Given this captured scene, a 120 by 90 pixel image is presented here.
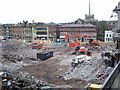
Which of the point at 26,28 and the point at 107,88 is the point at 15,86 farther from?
→ the point at 26,28

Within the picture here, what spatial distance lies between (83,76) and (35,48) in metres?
34.0

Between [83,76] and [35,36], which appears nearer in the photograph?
[83,76]

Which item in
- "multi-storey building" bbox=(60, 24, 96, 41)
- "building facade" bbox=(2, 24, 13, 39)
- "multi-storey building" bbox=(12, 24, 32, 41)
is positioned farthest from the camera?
"building facade" bbox=(2, 24, 13, 39)

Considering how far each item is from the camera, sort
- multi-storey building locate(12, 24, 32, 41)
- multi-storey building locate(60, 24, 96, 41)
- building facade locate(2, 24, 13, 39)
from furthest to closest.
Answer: building facade locate(2, 24, 13, 39) → multi-storey building locate(12, 24, 32, 41) → multi-storey building locate(60, 24, 96, 41)

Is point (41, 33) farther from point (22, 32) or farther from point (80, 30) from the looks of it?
point (80, 30)

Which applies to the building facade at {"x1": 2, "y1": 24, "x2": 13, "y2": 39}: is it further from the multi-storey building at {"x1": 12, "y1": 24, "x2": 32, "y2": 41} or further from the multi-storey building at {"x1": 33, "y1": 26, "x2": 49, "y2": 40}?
the multi-storey building at {"x1": 33, "y1": 26, "x2": 49, "y2": 40}

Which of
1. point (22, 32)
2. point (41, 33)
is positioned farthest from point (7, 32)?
point (41, 33)

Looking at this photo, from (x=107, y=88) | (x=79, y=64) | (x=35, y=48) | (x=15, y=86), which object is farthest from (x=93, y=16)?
(x=107, y=88)

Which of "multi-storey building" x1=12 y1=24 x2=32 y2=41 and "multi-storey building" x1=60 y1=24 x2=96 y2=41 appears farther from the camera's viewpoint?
"multi-storey building" x1=12 y1=24 x2=32 y2=41

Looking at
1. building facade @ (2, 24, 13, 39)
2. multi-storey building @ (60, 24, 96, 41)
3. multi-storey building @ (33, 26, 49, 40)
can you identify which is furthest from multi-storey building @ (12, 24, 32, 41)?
multi-storey building @ (60, 24, 96, 41)

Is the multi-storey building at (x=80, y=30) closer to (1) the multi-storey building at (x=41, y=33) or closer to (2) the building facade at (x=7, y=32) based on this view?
(1) the multi-storey building at (x=41, y=33)

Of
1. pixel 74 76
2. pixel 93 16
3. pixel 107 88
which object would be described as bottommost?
pixel 74 76

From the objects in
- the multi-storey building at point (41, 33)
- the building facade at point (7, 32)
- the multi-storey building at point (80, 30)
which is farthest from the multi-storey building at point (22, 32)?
the multi-storey building at point (80, 30)

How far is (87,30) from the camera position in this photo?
64750mm
